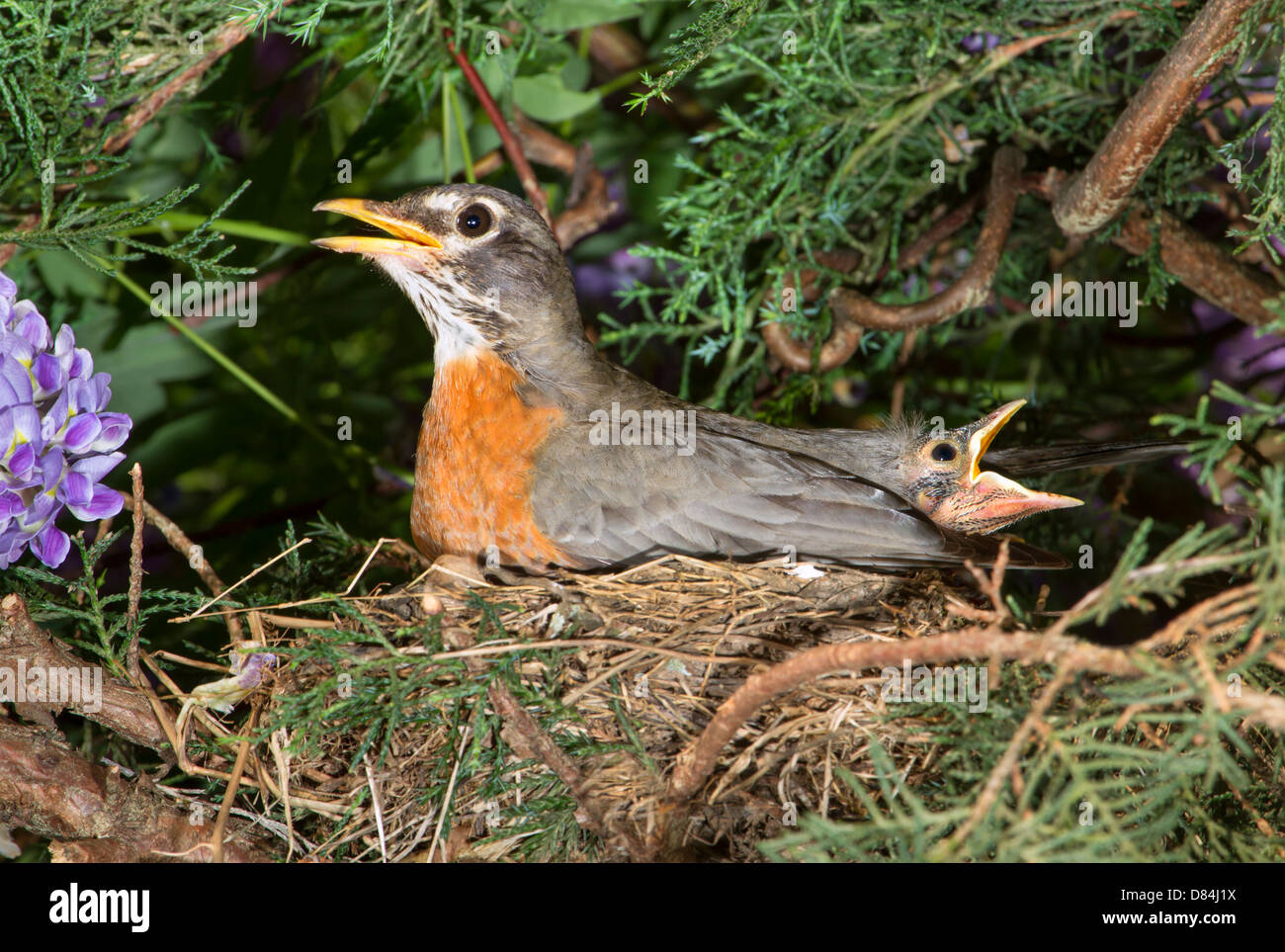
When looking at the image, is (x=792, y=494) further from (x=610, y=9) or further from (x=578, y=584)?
(x=610, y=9)

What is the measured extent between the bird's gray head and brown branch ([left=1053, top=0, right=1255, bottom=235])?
1.40 m

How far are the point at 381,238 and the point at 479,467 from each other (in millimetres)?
661

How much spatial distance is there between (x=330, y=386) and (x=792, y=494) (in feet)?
5.28

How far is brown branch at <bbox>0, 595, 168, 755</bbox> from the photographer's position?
6.10 feet

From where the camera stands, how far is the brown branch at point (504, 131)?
2.80m

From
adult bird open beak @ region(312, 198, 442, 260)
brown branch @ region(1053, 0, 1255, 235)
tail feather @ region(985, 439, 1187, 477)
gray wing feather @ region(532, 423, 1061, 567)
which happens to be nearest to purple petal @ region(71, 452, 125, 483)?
adult bird open beak @ region(312, 198, 442, 260)

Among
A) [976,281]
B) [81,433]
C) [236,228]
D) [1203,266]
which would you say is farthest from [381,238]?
[1203,266]

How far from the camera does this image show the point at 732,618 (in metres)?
2.08

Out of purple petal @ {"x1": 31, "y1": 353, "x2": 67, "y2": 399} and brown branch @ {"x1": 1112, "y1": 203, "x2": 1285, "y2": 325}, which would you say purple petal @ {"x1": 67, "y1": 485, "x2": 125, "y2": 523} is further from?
brown branch @ {"x1": 1112, "y1": 203, "x2": 1285, "y2": 325}

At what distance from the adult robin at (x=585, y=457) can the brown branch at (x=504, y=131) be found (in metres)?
0.32

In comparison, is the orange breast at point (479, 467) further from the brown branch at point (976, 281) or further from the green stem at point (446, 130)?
the brown branch at point (976, 281)

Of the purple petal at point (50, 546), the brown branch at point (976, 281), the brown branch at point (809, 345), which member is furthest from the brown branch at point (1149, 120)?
the purple petal at point (50, 546)
